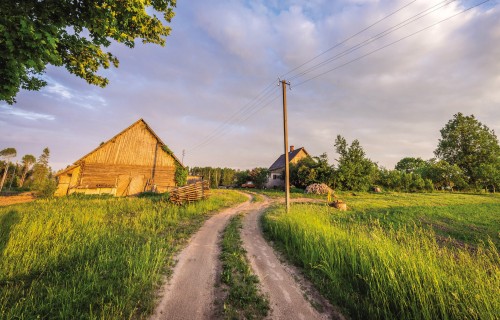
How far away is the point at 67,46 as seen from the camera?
252 inches

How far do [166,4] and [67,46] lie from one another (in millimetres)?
3840

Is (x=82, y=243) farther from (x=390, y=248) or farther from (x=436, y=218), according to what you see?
(x=436, y=218)

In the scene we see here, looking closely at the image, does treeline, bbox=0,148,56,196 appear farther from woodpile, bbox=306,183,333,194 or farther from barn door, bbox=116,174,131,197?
woodpile, bbox=306,183,333,194

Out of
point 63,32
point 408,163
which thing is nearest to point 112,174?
point 63,32

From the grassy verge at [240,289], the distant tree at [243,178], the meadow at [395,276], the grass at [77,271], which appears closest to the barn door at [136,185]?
the grass at [77,271]

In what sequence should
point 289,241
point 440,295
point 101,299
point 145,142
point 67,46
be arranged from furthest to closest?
1. point 145,142
2. point 289,241
3. point 67,46
4. point 101,299
5. point 440,295

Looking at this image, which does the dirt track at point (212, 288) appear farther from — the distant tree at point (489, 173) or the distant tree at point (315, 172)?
the distant tree at point (489, 173)

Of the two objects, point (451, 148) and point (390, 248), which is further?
point (451, 148)

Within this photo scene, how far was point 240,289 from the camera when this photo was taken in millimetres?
4109

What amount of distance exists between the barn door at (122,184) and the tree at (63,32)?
Answer: 16079 mm

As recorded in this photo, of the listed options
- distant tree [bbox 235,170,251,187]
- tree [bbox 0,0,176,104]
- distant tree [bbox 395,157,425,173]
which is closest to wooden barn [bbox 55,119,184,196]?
tree [bbox 0,0,176,104]

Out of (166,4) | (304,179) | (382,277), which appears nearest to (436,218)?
(382,277)

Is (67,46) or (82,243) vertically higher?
(67,46)

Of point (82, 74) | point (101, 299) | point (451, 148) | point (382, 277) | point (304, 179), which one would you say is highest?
point (451, 148)
